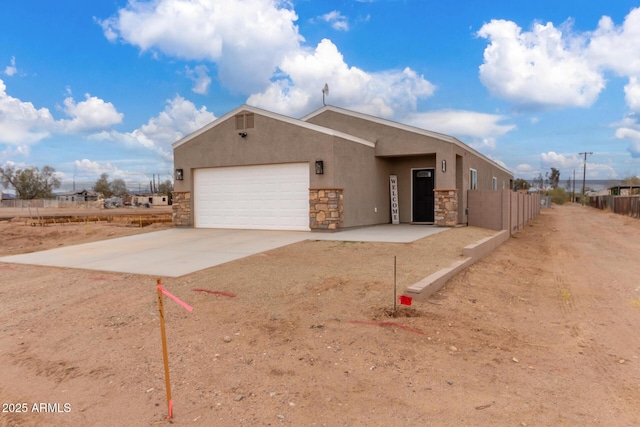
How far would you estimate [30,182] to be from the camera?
6981cm

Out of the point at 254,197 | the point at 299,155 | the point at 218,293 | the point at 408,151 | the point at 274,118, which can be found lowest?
the point at 218,293

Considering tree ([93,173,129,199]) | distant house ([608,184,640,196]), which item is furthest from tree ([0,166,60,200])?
distant house ([608,184,640,196])

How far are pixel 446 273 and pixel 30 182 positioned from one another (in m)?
80.2

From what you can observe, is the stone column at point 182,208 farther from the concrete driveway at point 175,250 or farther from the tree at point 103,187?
the tree at point 103,187

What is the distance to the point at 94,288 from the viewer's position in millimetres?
6961

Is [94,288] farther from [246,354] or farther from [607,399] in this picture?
[607,399]

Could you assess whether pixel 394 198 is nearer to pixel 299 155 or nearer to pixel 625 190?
pixel 299 155

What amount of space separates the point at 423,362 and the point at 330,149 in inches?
387

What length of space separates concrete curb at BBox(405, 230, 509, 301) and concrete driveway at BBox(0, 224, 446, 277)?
1.79m


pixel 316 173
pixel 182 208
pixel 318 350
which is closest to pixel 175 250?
pixel 316 173

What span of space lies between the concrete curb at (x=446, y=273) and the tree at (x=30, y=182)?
256 ft

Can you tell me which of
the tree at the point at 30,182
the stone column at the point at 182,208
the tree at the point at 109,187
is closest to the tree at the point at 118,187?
the tree at the point at 109,187

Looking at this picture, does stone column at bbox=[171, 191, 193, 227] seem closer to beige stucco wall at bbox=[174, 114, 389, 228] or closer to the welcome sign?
beige stucco wall at bbox=[174, 114, 389, 228]

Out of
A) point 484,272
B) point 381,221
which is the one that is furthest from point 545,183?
point 484,272
